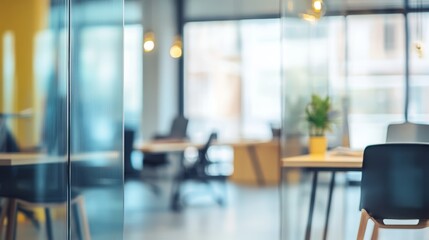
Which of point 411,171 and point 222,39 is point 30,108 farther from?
point 222,39

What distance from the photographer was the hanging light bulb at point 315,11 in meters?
4.90

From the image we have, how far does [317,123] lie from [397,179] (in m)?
1.45

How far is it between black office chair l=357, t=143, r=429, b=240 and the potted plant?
1.27 m

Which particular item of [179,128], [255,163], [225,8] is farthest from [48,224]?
[225,8]

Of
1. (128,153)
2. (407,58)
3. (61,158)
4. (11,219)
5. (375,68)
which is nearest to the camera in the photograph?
(61,158)

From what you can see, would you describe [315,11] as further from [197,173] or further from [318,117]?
[197,173]

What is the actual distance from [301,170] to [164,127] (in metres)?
6.69

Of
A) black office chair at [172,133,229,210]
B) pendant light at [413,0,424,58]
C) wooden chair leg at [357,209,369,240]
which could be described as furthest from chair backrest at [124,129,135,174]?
wooden chair leg at [357,209,369,240]

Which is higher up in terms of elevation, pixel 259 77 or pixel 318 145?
pixel 259 77

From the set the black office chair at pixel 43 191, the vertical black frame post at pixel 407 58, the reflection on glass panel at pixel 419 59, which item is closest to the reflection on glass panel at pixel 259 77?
the vertical black frame post at pixel 407 58

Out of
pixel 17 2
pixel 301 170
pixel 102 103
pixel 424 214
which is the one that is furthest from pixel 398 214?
pixel 17 2

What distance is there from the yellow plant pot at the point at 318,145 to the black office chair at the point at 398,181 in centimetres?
125

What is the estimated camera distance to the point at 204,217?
677 centimetres

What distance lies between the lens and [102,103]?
368 centimetres
